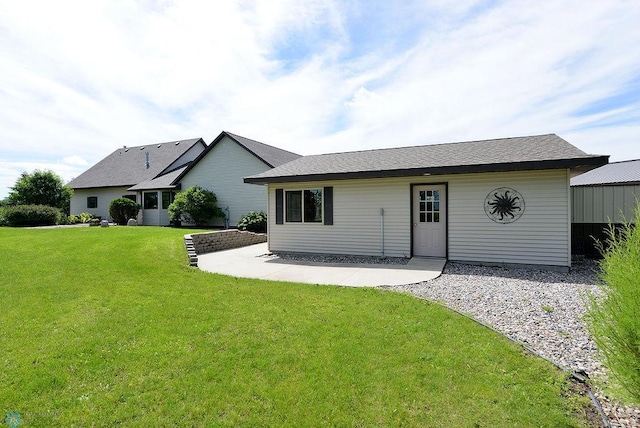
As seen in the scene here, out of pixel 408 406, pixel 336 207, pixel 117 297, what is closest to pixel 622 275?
pixel 408 406

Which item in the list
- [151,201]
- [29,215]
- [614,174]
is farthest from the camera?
[151,201]

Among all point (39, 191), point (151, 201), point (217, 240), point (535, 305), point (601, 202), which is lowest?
point (535, 305)

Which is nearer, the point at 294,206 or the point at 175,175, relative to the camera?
the point at 294,206

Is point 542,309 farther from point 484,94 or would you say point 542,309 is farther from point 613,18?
point 484,94

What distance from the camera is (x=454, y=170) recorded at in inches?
328

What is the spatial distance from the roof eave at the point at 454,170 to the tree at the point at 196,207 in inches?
345

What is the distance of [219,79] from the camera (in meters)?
11.3

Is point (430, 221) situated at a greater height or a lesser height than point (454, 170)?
lesser

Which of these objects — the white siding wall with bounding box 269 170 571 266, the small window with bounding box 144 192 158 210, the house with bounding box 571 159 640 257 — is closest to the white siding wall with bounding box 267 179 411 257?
the white siding wall with bounding box 269 170 571 266

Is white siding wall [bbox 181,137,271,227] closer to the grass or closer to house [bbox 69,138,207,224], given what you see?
house [bbox 69,138,207,224]

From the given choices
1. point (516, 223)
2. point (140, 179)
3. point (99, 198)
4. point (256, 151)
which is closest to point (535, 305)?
point (516, 223)

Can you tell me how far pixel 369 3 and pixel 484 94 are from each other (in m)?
4.82

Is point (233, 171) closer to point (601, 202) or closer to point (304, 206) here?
point (304, 206)

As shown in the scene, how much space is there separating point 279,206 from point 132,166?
2014 centimetres
